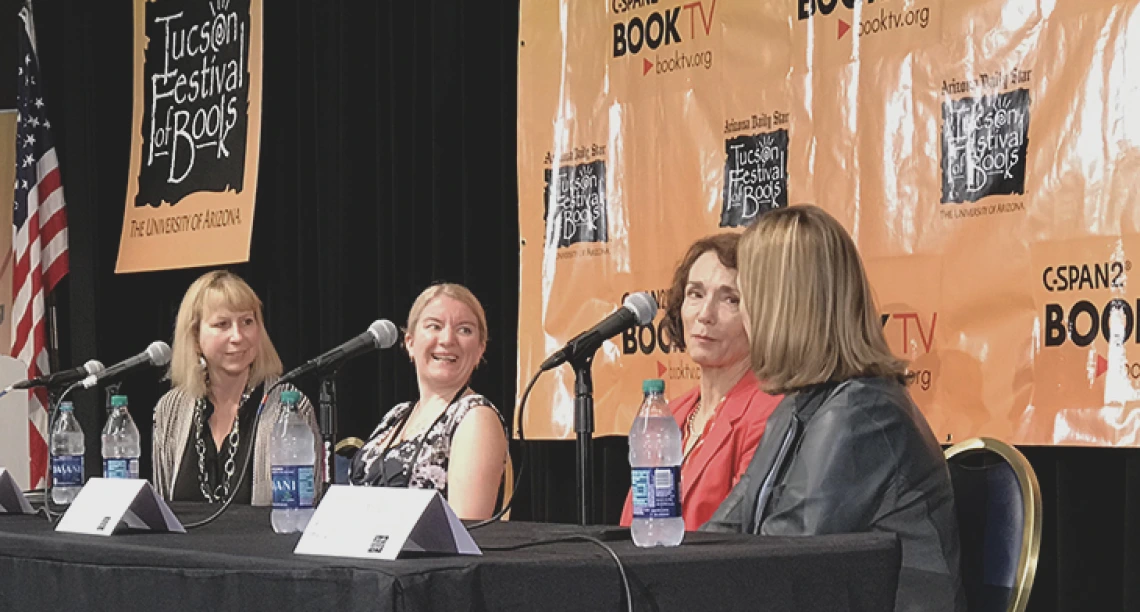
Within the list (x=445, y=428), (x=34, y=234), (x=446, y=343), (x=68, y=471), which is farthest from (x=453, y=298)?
(x=34, y=234)

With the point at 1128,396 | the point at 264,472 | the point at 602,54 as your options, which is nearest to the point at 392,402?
the point at 264,472

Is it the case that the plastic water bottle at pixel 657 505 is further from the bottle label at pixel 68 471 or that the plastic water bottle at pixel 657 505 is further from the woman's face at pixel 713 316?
the bottle label at pixel 68 471

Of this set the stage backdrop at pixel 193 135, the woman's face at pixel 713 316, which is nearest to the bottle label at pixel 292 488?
the woman's face at pixel 713 316

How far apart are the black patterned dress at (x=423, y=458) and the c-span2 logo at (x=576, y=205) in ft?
2.32

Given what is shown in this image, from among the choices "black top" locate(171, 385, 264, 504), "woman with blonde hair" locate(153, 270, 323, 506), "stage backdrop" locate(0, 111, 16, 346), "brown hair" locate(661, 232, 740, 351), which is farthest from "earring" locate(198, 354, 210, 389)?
"stage backdrop" locate(0, 111, 16, 346)

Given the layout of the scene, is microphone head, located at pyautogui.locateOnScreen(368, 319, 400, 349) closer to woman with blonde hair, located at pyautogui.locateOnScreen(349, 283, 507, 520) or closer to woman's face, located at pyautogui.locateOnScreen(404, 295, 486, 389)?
woman with blonde hair, located at pyautogui.locateOnScreen(349, 283, 507, 520)

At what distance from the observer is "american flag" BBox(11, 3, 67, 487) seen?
19.0ft

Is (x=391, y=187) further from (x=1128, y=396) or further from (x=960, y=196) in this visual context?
(x=1128, y=396)

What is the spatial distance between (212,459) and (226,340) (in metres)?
0.32

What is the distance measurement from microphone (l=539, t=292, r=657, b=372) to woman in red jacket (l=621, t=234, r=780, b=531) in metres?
0.82

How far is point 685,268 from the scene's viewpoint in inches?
123

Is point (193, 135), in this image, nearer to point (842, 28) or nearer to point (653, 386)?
point (842, 28)

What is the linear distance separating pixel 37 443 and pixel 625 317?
450 centimetres

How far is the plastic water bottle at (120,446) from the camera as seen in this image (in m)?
2.97
